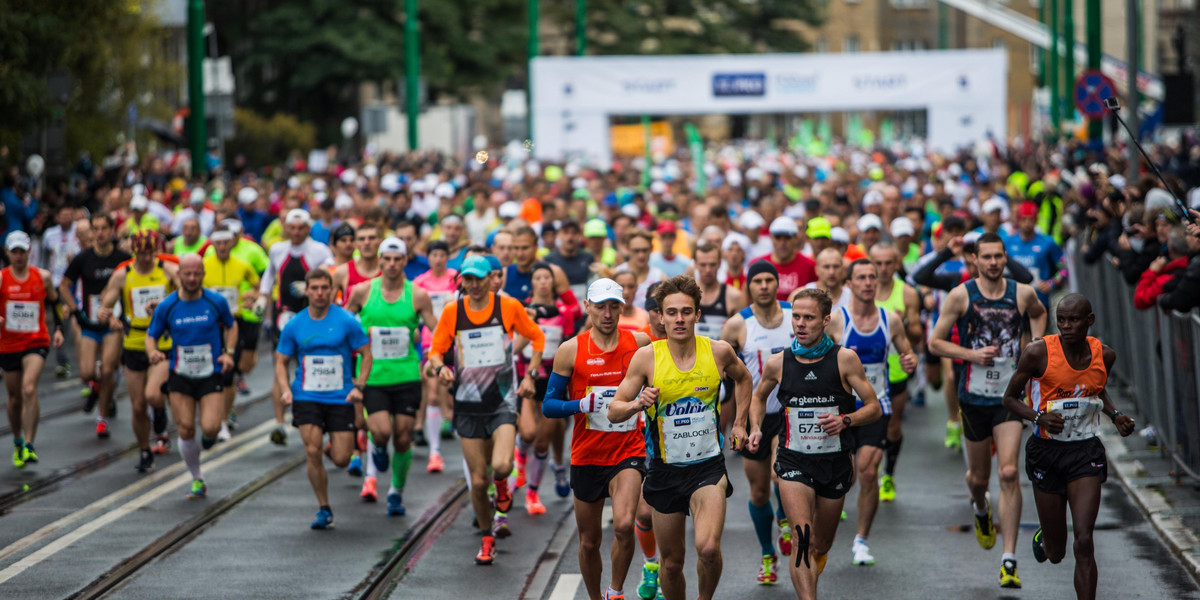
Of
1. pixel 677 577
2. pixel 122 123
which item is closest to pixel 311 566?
pixel 677 577

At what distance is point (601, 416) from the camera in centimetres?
798

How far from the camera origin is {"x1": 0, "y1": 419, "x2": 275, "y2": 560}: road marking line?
31.5ft

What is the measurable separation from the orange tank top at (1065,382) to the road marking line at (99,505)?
5.79 metres

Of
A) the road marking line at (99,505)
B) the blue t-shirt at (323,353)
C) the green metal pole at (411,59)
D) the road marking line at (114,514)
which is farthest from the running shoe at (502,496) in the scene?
the green metal pole at (411,59)

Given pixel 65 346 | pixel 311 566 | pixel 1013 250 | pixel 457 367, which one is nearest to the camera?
pixel 311 566

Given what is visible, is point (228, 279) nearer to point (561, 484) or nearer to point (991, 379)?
point (561, 484)

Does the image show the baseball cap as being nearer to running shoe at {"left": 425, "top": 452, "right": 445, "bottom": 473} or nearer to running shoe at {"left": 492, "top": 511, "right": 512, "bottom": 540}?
running shoe at {"left": 425, "top": 452, "right": 445, "bottom": 473}

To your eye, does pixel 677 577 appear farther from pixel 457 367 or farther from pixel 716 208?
pixel 716 208

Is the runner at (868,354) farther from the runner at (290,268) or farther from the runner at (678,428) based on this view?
the runner at (290,268)

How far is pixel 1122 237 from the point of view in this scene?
13.2 meters

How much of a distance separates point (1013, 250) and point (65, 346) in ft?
38.4

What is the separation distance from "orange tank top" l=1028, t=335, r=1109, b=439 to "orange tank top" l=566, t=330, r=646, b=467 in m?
1.95

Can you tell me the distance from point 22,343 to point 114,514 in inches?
112

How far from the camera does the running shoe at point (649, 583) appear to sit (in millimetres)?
8422
